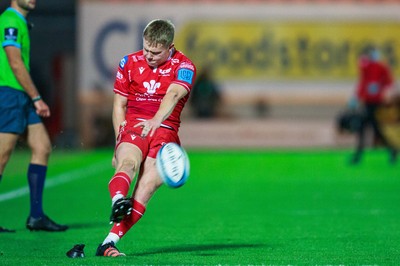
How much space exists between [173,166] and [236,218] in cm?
389

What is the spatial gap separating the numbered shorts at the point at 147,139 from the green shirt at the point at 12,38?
2036 millimetres

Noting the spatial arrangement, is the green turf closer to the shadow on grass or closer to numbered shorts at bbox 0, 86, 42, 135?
the shadow on grass

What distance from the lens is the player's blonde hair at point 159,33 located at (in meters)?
7.94

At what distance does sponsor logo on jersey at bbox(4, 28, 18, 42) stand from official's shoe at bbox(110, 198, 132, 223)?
2.78 m

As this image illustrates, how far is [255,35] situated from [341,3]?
2512 millimetres

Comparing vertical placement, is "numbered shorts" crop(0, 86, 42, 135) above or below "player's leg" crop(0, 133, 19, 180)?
above

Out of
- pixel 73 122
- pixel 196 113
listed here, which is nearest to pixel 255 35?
pixel 196 113

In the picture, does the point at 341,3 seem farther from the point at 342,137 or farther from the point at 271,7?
the point at 342,137

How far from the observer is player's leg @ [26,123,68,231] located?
10141mm

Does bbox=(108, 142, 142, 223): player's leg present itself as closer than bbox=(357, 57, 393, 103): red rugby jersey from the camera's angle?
Yes

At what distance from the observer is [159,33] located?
7.94m

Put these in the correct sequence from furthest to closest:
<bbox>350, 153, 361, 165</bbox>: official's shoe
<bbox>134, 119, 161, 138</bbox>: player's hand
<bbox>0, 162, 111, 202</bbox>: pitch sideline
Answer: <bbox>350, 153, 361, 165</bbox>: official's shoe → <bbox>0, 162, 111, 202</bbox>: pitch sideline → <bbox>134, 119, 161, 138</bbox>: player's hand

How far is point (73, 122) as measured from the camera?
119ft

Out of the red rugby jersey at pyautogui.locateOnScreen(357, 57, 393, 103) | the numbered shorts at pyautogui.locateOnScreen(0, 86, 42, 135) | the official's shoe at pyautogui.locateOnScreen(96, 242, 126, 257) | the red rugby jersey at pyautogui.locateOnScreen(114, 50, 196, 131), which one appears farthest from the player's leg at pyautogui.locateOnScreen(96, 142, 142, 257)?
the red rugby jersey at pyautogui.locateOnScreen(357, 57, 393, 103)
